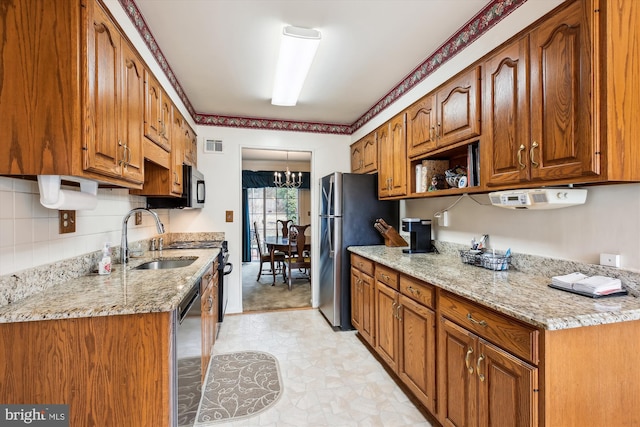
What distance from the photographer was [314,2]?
1770mm

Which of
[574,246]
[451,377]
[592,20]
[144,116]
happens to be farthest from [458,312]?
[144,116]

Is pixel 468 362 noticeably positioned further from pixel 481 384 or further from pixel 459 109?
pixel 459 109

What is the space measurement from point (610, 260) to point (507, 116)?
85 cm

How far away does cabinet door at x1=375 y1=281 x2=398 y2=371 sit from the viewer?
2.23m

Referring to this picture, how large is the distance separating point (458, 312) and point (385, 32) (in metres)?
1.84

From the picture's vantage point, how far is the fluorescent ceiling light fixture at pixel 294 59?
1.99 meters

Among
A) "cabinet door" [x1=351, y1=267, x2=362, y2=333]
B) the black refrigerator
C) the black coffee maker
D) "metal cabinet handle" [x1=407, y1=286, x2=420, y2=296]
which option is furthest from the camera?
the black refrigerator

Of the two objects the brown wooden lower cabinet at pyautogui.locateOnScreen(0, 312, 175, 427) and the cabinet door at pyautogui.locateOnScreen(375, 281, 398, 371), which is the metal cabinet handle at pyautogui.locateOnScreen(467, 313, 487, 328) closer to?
the cabinet door at pyautogui.locateOnScreen(375, 281, 398, 371)

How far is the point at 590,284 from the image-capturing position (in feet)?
4.29

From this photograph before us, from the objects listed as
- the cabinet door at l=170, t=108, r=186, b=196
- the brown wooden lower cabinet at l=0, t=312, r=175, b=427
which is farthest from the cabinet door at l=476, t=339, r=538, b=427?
the cabinet door at l=170, t=108, r=186, b=196

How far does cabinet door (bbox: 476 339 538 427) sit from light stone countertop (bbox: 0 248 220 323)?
1.38 m

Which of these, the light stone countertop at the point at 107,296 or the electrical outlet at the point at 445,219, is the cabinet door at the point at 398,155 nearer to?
the electrical outlet at the point at 445,219

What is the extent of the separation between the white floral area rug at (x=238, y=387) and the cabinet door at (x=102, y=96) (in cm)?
157

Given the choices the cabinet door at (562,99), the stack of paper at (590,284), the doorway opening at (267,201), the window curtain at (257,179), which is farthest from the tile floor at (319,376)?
the window curtain at (257,179)
